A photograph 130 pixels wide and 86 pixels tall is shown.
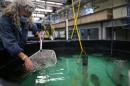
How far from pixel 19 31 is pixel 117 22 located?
2.53 meters

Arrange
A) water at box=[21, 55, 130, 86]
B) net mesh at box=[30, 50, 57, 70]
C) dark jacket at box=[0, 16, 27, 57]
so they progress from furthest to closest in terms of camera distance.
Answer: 1. net mesh at box=[30, 50, 57, 70]
2. water at box=[21, 55, 130, 86]
3. dark jacket at box=[0, 16, 27, 57]

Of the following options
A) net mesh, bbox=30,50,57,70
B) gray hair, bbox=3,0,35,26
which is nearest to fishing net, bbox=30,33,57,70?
net mesh, bbox=30,50,57,70

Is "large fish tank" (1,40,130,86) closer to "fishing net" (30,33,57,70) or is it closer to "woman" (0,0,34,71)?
"fishing net" (30,33,57,70)

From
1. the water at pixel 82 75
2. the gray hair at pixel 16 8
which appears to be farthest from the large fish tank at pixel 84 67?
the gray hair at pixel 16 8

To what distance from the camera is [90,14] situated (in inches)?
175

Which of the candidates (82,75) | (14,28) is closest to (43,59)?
(82,75)

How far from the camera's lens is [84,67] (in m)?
2.27

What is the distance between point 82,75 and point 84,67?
0.22 meters

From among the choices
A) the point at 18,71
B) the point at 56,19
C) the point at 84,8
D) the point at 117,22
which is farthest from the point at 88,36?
the point at 18,71

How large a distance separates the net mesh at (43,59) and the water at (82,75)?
7 centimetres

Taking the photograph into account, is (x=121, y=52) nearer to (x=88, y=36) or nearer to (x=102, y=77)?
(x=102, y=77)

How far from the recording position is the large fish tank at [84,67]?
187 cm

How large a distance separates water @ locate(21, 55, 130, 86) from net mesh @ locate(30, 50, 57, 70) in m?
0.07

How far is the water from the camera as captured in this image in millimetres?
1833
